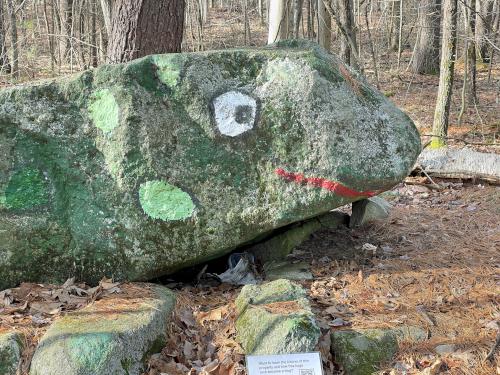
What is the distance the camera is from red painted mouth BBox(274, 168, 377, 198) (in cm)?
438

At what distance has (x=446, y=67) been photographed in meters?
9.41

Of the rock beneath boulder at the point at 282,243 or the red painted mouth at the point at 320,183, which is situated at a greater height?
the red painted mouth at the point at 320,183

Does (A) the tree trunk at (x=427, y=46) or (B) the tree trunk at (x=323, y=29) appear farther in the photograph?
(A) the tree trunk at (x=427, y=46)

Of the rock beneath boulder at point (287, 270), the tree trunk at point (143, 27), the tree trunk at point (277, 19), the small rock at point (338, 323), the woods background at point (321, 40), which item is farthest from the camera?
the tree trunk at point (277, 19)

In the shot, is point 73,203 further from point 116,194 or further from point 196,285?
point 196,285

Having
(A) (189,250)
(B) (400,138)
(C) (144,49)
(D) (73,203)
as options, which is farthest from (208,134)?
(C) (144,49)

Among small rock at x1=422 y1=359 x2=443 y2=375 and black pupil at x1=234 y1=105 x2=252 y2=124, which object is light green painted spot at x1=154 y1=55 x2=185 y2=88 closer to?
black pupil at x1=234 y1=105 x2=252 y2=124

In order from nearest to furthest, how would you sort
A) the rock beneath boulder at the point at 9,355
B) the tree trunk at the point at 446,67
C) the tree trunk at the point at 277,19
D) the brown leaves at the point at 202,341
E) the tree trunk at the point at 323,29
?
the rock beneath boulder at the point at 9,355 → the brown leaves at the point at 202,341 → the tree trunk at the point at 277,19 → the tree trunk at the point at 446,67 → the tree trunk at the point at 323,29

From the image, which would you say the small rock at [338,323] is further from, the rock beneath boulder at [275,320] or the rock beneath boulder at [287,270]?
the rock beneath boulder at [287,270]

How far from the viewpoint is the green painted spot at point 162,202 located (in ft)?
14.5

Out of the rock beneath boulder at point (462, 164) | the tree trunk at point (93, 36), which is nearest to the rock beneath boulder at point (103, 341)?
the rock beneath boulder at point (462, 164)

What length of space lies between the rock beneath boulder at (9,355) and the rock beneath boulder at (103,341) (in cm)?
14

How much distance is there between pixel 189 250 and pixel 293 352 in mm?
1422

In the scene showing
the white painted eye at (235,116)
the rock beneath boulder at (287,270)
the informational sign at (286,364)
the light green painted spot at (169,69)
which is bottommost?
the informational sign at (286,364)
